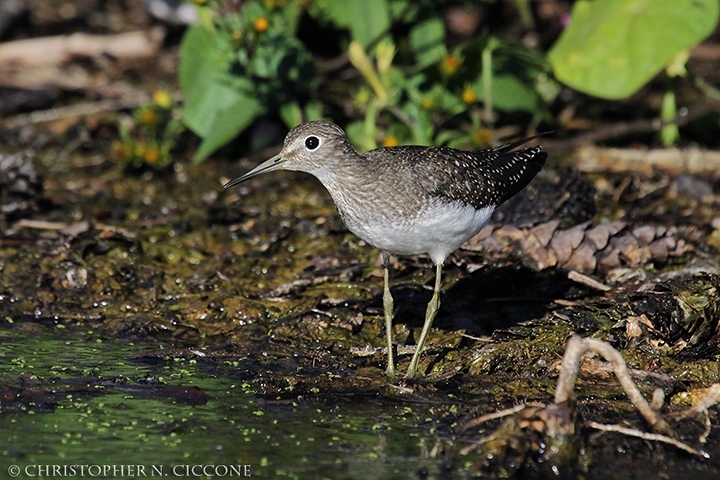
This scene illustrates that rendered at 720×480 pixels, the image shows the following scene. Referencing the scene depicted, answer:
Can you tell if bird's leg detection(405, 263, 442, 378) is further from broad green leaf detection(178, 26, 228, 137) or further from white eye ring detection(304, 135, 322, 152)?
broad green leaf detection(178, 26, 228, 137)

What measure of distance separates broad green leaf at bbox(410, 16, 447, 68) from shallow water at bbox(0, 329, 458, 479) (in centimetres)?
443

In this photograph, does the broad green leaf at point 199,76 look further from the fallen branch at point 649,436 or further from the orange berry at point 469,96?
the fallen branch at point 649,436

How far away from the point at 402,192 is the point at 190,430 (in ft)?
6.34

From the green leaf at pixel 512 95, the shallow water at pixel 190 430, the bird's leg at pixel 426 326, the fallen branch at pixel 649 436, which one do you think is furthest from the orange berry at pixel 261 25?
the fallen branch at pixel 649 436

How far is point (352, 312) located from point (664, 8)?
157 inches

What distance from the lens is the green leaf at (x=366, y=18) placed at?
9.32 metres

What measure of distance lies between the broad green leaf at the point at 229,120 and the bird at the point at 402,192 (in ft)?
7.88

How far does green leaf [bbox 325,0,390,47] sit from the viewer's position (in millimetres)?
9320

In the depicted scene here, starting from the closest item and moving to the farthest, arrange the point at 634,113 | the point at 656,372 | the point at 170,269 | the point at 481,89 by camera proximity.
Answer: the point at 656,372 → the point at 170,269 → the point at 481,89 → the point at 634,113

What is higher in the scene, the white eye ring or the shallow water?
→ the white eye ring

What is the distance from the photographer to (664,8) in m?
8.57

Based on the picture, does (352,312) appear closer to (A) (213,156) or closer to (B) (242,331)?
(B) (242,331)

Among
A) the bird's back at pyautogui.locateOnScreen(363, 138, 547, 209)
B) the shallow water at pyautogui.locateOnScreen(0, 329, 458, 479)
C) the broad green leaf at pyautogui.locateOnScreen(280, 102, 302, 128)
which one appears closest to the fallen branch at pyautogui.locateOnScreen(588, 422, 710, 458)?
the shallow water at pyautogui.locateOnScreen(0, 329, 458, 479)

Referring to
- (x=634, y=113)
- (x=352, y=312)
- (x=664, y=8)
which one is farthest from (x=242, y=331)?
(x=634, y=113)
